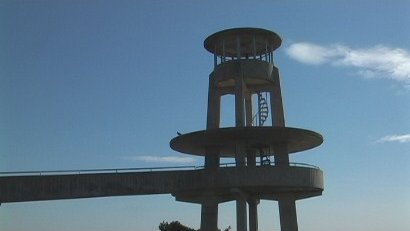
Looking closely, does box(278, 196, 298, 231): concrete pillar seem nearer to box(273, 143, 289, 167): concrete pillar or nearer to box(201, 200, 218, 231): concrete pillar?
box(273, 143, 289, 167): concrete pillar

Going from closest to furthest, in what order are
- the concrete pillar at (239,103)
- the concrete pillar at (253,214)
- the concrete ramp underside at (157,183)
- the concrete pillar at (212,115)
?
1. the concrete ramp underside at (157,183)
2. the concrete pillar at (239,103)
3. the concrete pillar at (212,115)
4. the concrete pillar at (253,214)

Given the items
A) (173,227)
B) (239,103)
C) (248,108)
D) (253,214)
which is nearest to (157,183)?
(239,103)

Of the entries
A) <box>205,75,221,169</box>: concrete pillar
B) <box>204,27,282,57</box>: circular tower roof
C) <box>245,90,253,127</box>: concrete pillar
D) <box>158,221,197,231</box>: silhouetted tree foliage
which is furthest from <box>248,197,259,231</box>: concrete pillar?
<box>158,221,197,231</box>: silhouetted tree foliage

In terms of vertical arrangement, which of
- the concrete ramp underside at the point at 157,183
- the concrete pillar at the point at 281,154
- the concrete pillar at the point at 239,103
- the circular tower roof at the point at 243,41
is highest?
the circular tower roof at the point at 243,41

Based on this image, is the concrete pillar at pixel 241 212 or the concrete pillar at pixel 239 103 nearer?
the concrete pillar at pixel 241 212

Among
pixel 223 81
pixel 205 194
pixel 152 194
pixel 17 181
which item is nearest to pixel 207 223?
pixel 205 194

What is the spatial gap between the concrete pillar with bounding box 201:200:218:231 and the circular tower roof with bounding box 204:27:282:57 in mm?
13896

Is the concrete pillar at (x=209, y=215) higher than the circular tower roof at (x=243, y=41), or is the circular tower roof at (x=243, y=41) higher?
the circular tower roof at (x=243, y=41)

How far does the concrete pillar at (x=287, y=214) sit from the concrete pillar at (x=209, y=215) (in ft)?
18.9

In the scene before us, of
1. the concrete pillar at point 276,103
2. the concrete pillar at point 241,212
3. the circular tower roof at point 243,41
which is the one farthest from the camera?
the concrete pillar at point 276,103

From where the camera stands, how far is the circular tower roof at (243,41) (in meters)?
53.4

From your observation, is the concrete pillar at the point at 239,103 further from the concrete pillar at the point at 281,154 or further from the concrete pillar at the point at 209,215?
the concrete pillar at the point at 209,215

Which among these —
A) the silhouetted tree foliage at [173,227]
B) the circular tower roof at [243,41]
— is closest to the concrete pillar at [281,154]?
the circular tower roof at [243,41]

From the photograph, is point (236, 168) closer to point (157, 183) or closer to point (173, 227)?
point (157, 183)
